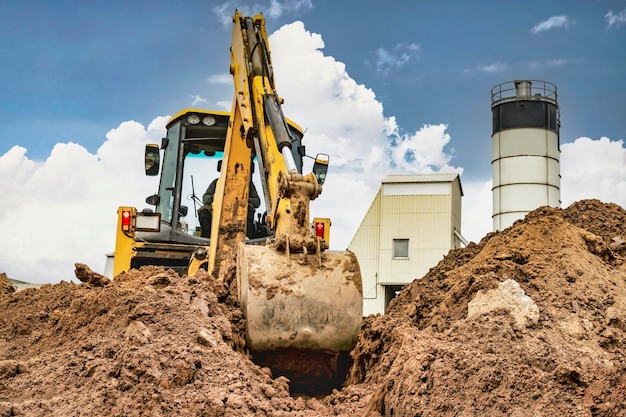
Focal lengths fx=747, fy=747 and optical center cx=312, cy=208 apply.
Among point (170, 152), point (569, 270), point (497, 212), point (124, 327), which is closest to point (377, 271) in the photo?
point (497, 212)

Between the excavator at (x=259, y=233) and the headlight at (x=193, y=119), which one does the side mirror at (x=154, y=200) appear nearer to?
the excavator at (x=259, y=233)

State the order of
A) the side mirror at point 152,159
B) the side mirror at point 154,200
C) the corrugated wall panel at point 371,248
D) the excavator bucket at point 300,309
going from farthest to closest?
the corrugated wall panel at point 371,248
the side mirror at point 154,200
the side mirror at point 152,159
the excavator bucket at point 300,309

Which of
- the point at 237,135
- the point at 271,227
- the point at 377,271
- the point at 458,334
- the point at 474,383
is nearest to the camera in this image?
the point at 474,383

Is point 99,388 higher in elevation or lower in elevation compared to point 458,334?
lower

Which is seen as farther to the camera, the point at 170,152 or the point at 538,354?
the point at 170,152

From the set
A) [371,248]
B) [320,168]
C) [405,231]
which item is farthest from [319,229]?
[371,248]

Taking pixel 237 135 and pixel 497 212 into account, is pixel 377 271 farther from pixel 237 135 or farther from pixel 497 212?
pixel 237 135

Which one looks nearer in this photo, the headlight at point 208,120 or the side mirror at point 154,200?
the side mirror at point 154,200

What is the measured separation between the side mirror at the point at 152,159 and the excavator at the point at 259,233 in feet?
0.04

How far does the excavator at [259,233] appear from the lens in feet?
16.6

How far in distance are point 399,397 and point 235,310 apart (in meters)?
1.49

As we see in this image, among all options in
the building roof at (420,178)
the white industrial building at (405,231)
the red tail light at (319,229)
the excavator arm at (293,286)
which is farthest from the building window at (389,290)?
the excavator arm at (293,286)

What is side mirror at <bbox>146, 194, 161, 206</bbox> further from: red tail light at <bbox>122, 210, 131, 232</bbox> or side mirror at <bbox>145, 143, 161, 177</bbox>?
red tail light at <bbox>122, 210, 131, 232</bbox>

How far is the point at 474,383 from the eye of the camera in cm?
405
